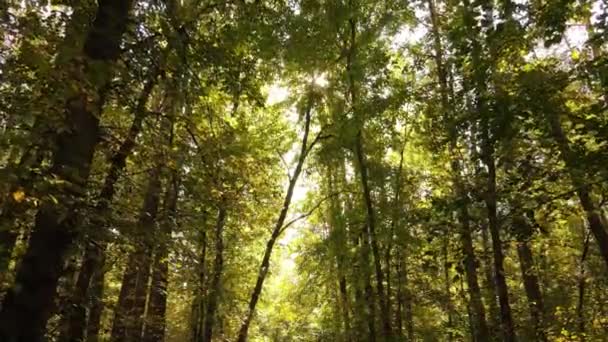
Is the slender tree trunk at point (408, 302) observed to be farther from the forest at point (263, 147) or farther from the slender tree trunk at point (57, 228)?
the slender tree trunk at point (57, 228)

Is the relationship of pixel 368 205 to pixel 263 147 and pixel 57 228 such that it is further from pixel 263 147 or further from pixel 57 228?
pixel 57 228

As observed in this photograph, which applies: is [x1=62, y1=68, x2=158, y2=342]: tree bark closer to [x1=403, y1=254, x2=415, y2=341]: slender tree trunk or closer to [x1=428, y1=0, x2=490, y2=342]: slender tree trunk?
[x1=428, y1=0, x2=490, y2=342]: slender tree trunk

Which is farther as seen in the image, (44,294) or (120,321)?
(120,321)

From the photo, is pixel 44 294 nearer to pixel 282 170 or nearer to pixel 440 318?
pixel 282 170

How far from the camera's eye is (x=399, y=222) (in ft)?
42.2

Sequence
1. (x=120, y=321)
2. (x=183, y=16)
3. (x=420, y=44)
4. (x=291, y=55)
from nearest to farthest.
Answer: (x=183, y=16), (x=120, y=321), (x=291, y=55), (x=420, y=44)

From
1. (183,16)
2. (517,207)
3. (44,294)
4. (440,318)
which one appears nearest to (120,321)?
(44,294)

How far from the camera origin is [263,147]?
1176 centimetres

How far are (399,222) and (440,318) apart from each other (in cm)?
1379

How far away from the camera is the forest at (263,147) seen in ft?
11.9

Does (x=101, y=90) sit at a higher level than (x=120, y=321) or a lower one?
higher

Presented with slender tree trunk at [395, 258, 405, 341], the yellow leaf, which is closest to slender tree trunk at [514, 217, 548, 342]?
slender tree trunk at [395, 258, 405, 341]

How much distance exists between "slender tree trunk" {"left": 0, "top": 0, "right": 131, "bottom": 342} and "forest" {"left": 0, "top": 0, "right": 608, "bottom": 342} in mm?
15

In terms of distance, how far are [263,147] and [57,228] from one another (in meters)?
8.19
